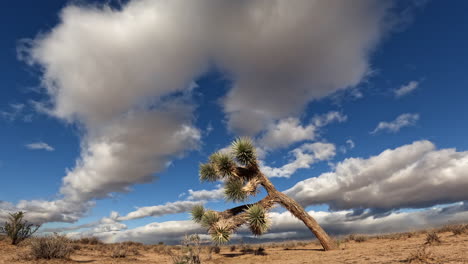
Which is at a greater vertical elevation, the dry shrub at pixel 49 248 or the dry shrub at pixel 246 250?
the dry shrub at pixel 49 248

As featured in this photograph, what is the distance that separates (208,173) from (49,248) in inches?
348

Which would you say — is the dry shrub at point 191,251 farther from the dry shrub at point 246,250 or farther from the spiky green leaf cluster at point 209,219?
the dry shrub at point 246,250

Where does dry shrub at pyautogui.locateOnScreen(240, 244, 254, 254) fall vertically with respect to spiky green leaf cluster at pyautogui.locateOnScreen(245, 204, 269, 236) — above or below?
below

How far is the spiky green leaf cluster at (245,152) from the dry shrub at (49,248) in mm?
9961

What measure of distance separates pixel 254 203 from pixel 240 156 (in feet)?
9.61

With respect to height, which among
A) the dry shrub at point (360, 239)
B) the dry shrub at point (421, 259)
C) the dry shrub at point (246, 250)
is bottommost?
the dry shrub at point (246, 250)

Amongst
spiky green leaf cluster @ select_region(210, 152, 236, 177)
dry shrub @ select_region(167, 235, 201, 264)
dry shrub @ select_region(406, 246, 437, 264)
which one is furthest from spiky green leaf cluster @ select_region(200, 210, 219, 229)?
dry shrub @ select_region(406, 246, 437, 264)

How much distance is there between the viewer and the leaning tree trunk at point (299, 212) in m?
16.4

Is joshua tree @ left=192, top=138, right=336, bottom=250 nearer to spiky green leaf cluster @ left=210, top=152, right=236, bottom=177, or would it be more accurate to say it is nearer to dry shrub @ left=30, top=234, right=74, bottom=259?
spiky green leaf cluster @ left=210, top=152, right=236, bottom=177

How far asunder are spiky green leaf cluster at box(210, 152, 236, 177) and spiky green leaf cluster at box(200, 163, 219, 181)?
0.73ft

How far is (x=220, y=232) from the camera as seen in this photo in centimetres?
1616

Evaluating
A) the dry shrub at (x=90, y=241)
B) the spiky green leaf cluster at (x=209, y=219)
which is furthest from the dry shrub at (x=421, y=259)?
the dry shrub at (x=90, y=241)

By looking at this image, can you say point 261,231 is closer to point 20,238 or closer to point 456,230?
point 456,230

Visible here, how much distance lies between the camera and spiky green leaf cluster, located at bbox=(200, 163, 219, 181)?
18266 mm
